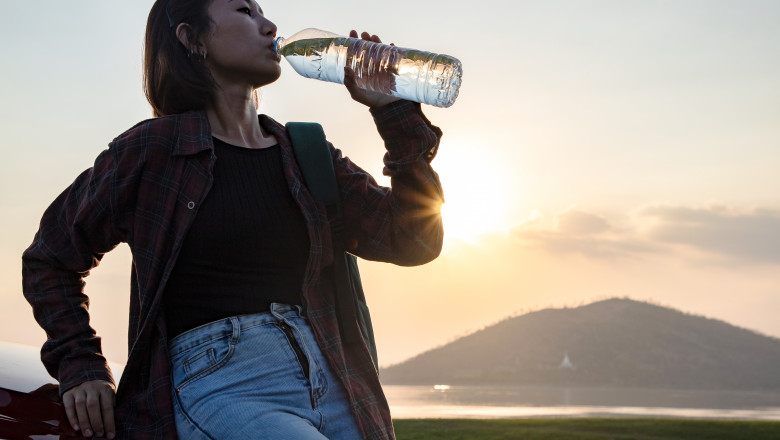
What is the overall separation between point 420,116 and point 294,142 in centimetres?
44

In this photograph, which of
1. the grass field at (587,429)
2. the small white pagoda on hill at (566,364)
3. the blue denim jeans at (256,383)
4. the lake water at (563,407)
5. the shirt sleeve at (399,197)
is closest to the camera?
the blue denim jeans at (256,383)

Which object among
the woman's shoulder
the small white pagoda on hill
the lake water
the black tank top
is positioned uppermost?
the small white pagoda on hill

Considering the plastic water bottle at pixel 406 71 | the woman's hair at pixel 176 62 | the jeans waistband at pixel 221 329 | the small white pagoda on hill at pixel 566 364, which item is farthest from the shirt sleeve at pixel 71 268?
the small white pagoda on hill at pixel 566 364

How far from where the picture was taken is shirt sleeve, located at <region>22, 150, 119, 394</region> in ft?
7.18

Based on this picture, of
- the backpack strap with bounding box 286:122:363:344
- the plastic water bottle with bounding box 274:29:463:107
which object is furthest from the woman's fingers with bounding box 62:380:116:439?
the plastic water bottle with bounding box 274:29:463:107

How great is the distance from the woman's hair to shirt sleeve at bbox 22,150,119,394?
36 centimetres

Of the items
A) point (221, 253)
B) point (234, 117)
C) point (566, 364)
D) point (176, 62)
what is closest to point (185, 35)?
point (176, 62)

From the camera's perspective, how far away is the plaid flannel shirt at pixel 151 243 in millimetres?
2152

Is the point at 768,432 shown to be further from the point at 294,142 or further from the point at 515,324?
the point at 515,324

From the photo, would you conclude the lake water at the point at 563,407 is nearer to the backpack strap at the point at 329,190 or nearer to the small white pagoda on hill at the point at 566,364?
the small white pagoda on hill at the point at 566,364

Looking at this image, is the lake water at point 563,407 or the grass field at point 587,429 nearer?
the grass field at point 587,429

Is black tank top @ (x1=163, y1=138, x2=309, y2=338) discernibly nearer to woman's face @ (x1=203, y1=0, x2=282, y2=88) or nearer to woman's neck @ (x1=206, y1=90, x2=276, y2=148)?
woman's neck @ (x1=206, y1=90, x2=276, y2=148)

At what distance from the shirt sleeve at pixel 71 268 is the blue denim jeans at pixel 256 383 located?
0.27 m

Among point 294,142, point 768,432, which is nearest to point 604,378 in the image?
point 768,432
